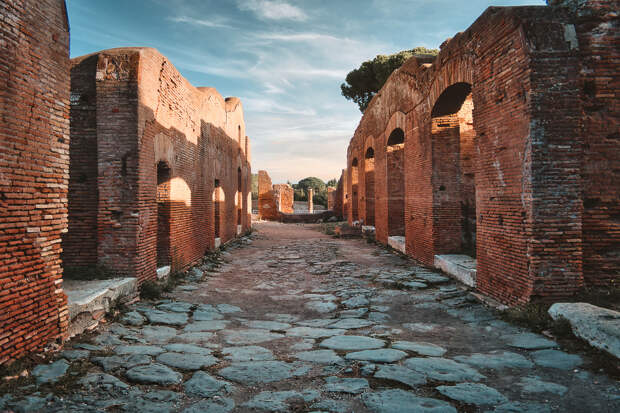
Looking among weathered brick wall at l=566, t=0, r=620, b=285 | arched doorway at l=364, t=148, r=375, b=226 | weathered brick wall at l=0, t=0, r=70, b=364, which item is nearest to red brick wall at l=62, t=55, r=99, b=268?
weathered brick wall at l=0, t=0, r=70, b=364

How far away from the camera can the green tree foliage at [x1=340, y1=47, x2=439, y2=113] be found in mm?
23895

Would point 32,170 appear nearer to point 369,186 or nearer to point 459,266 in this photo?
point 459,266

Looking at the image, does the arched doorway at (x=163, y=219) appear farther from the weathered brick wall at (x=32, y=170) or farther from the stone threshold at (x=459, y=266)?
the stone threshold at (x=459, y=266)

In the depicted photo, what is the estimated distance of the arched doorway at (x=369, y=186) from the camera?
14.1m

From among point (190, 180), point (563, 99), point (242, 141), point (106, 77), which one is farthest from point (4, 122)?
point (242, 141)

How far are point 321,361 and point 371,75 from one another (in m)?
25.4

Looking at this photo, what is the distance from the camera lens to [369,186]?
14125 millimetres

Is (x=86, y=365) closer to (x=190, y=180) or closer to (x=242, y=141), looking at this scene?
(x=190, y=180)

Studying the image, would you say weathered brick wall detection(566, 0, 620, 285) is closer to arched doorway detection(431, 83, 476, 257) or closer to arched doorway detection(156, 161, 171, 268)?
arched doorway detection(431, 83, 476, 257)

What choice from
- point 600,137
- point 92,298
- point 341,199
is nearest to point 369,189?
point 341,199

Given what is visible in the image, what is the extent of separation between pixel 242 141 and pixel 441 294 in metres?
11.7

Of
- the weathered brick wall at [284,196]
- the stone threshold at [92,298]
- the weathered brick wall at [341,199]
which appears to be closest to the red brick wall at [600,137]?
the stone threshold at [92,298]

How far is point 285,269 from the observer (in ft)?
28.0

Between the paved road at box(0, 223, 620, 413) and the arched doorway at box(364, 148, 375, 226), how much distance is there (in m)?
7.98
